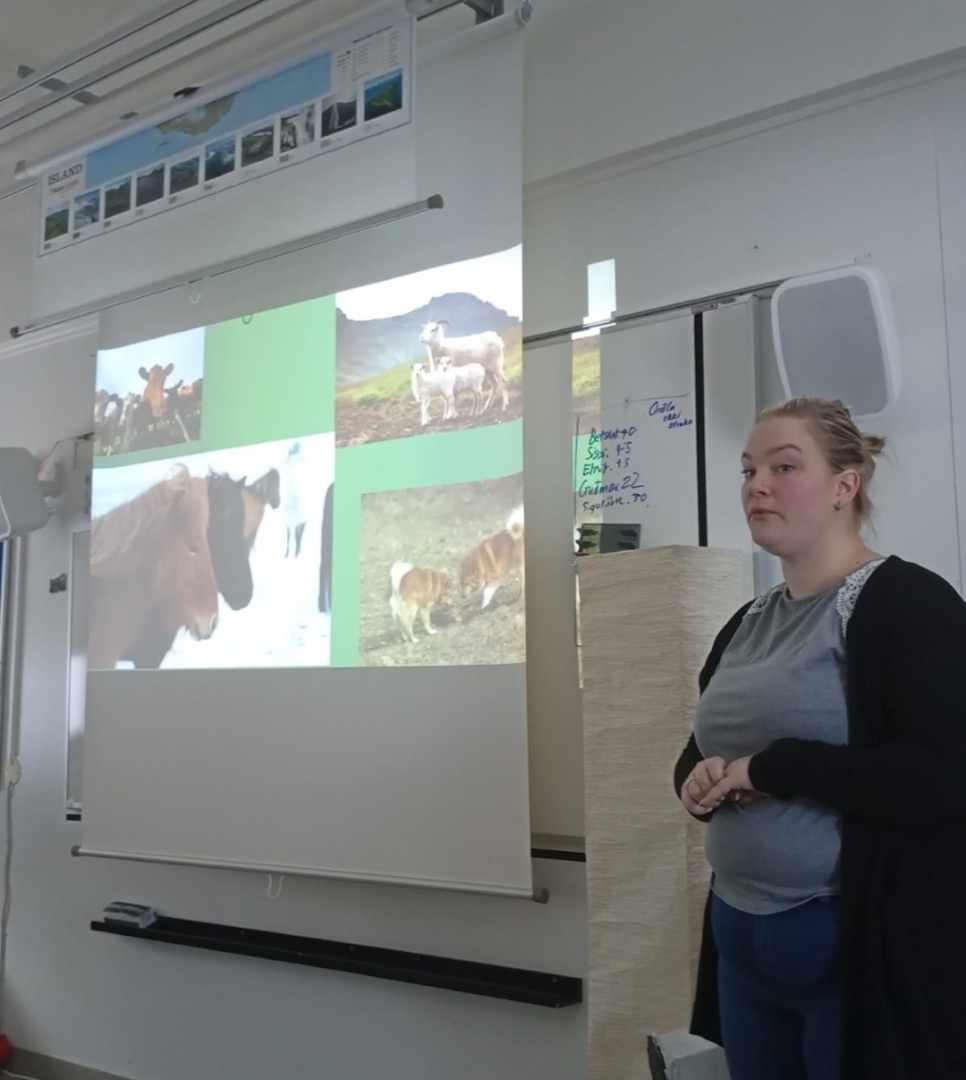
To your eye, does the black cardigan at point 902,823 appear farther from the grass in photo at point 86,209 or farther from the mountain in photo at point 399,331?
the grass in photo at point 86,209

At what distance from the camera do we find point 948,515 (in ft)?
6.54

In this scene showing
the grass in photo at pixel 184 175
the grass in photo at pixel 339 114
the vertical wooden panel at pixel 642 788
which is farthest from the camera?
the grass in photo at pixel 184 175

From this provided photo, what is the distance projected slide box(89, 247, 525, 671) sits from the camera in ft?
8.19

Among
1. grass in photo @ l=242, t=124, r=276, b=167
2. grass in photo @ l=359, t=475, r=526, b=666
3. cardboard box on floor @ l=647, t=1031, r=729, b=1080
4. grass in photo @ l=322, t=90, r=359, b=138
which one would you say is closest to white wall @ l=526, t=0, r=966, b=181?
grass in photo @ l=322, t=90, r=359, b=138

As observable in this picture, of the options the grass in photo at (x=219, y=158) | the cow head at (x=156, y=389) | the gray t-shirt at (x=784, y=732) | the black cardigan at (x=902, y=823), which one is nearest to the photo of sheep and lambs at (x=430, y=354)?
the grass in photo at (x=219, y=158)

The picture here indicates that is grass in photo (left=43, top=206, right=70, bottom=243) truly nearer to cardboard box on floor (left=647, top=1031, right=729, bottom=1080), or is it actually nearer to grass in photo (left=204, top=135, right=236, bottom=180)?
grass in photo (left=204, top=135, right=236, bottom=180)

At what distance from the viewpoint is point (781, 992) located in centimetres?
127

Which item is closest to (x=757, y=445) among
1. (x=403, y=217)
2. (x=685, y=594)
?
(x=685, y=594)

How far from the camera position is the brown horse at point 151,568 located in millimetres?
2984

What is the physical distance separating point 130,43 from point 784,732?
2796 mm

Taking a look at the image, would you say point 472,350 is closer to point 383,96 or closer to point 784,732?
point 383,96

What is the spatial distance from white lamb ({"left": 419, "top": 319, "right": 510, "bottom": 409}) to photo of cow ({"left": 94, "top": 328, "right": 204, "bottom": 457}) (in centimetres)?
79

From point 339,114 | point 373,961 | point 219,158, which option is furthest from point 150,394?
point 373,961

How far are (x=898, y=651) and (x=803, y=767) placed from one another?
16 centimetres
